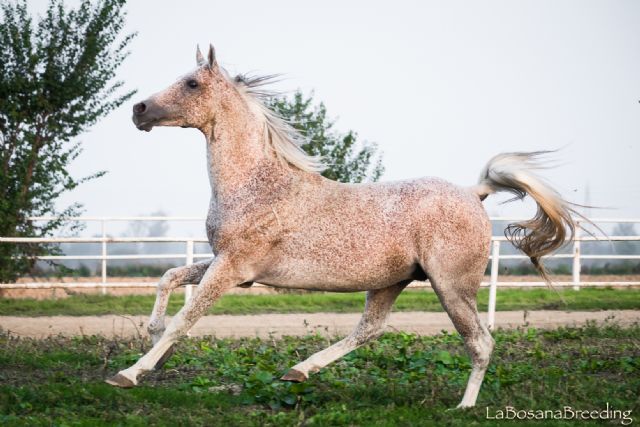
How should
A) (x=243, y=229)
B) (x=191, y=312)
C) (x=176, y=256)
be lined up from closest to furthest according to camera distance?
(x=191, y=312) < (x=243, y=229) < (x=176, y=256)

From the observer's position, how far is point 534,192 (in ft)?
21.2

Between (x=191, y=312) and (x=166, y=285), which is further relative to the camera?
(x=166, y=285)

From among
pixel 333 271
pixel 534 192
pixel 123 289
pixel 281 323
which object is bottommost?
pixel 123 289

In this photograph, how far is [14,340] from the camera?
8750 mm

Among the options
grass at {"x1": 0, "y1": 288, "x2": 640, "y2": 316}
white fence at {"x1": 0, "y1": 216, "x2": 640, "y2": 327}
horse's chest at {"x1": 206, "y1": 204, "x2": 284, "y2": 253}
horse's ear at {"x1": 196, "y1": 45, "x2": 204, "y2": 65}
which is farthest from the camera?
grass at {"x1": 0, "y1": 288, "x2": 640, "y2": 316}

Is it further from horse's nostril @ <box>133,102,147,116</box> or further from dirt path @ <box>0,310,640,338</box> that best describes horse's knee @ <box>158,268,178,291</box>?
dirt path @ <box>0,310,640,338</box>

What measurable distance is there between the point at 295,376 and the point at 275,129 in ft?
6.00

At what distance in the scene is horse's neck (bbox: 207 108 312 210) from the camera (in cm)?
612

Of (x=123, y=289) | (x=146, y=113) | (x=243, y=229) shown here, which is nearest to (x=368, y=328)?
(x=243, y=229)

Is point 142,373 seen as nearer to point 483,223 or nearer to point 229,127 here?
point 229,127

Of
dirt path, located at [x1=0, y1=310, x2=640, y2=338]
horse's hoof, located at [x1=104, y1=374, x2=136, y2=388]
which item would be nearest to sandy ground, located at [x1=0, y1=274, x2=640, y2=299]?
dirt path, located at [x1=0, y1=310, x2=640, y2=338]

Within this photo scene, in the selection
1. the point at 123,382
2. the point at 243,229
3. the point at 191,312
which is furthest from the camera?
the point at 243,229

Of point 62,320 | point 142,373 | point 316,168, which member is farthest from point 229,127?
point 62,320

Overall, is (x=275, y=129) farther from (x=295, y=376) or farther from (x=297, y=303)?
(x=297, y=303)
